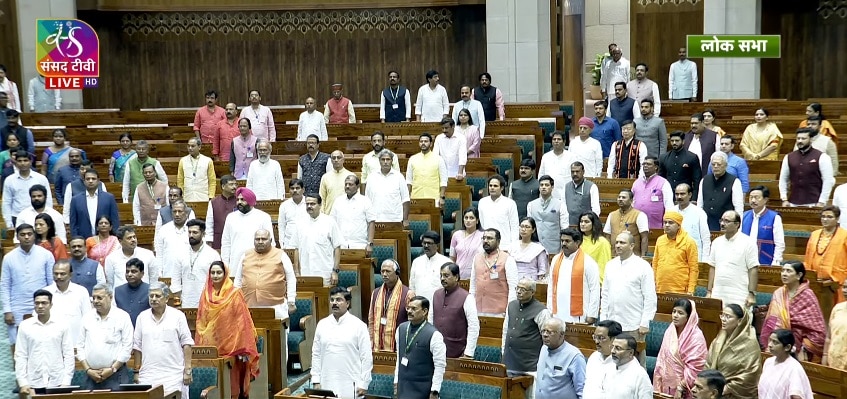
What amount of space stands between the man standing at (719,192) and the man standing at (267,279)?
386 cm

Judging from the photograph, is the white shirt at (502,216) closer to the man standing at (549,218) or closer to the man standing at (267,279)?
the man standing at (549,218)

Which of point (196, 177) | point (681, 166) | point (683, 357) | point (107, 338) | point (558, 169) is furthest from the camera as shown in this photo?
point (196, 177)

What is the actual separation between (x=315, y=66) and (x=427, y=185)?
329 inches

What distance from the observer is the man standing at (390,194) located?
11297 millimetres

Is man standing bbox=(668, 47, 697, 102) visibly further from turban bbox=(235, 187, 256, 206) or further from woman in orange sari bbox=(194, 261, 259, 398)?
woman in orange sari bbox=(194, 261, 259, 398)

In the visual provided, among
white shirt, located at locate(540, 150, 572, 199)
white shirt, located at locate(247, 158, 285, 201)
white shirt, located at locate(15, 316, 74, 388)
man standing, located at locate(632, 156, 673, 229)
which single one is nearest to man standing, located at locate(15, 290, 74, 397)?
white shirt, located at locate(15, 316, 74, 388)

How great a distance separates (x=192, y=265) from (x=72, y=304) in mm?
1073

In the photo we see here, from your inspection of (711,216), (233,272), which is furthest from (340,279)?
(711,216)

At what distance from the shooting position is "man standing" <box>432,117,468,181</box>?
1252cm

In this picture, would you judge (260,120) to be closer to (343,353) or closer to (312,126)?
(312,126)

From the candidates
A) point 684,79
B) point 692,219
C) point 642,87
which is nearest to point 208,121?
point 642,87

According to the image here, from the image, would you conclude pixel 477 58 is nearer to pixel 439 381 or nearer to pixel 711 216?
pixel 711 216

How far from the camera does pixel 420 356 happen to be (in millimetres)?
7551

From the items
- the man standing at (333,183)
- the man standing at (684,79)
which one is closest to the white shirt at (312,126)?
the man standing at (333,183)
